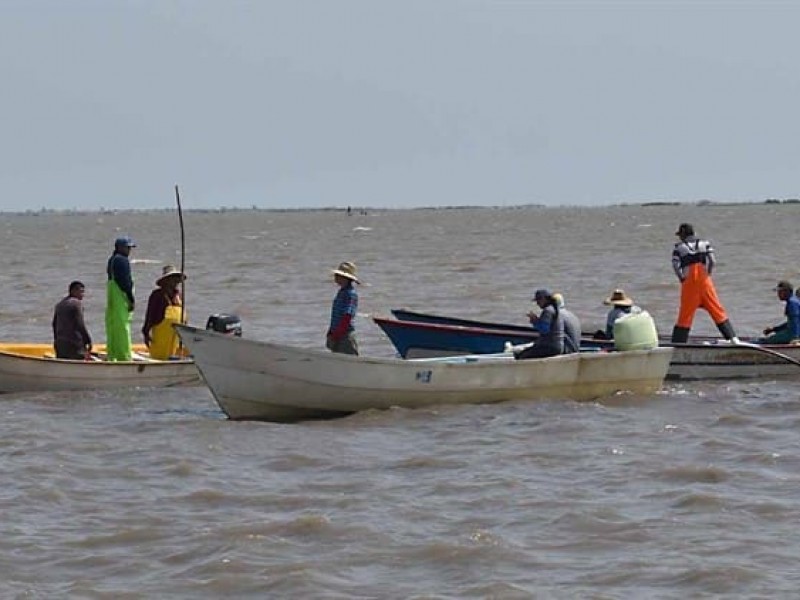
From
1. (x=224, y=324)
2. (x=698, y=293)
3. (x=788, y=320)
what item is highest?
(x=698, y=293)

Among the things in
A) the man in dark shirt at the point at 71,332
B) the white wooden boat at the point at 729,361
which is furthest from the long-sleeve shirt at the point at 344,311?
the white wooden boat at the point at 729,361

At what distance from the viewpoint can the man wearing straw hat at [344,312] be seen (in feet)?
56.4

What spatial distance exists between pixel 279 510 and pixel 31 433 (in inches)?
184

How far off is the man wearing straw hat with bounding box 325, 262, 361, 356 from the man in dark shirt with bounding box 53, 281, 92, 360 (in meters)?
3.27

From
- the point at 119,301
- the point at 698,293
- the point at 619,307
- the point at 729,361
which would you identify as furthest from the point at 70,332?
the point at 729,361

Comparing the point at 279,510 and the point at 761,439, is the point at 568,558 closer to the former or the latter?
the point at 279,510

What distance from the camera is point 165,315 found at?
19531 mm

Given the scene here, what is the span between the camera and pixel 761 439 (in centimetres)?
1616

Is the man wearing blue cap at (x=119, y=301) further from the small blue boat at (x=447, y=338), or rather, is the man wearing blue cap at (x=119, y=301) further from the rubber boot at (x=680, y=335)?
the rubber boot at (x=680, y=335)

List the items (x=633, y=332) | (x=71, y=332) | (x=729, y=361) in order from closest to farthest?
1. (x=633, y=332)
2. (x=71, y=332)
3. (x=729, y=361)

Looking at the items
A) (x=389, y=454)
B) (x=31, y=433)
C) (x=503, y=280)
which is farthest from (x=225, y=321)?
(x=503, y=280)

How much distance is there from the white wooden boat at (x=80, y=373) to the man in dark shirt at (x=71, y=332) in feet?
0.87

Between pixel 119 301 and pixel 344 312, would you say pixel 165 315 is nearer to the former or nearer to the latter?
pixel 119 301

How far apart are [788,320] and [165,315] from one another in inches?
287
